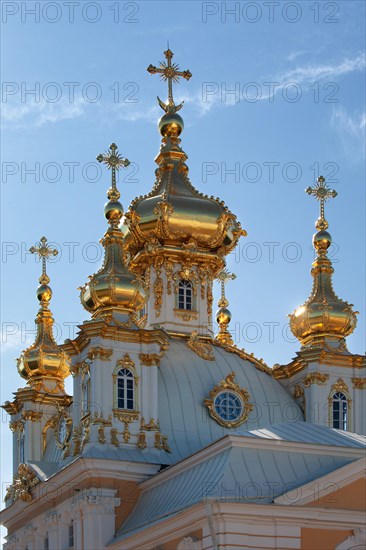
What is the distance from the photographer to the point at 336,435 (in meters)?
34.4

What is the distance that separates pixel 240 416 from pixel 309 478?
25.5 ft

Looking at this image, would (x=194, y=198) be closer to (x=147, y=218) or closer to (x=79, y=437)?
(x=147, y=218)

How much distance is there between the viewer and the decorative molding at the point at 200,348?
41.2m

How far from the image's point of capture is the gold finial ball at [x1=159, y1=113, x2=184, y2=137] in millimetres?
45438

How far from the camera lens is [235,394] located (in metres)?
40.2

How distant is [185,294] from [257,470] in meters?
11.9

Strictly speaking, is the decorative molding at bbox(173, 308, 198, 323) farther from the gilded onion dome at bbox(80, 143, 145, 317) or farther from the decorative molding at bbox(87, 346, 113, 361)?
the decorative molding at bbox(87, 346, 113, 361)

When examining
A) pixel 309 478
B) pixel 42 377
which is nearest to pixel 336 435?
pixel 309 478

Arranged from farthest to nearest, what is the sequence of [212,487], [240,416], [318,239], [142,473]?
[318,239] → [240,416] → [142,473] → [212,487]

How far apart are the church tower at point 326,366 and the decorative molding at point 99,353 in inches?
211

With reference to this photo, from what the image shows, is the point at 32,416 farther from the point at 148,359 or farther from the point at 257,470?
the point at 257,470

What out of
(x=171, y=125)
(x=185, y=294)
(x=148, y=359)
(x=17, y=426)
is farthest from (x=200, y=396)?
(x=171, y=125)

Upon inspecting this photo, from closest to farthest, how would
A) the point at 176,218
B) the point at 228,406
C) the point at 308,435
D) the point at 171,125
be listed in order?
1. the point at 308,435
2. the point at 228,406
3. the point at 176,218
4. the point at 171,125

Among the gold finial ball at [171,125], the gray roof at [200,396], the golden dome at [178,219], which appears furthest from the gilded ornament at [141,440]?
the gold finial ball at [171,125]
